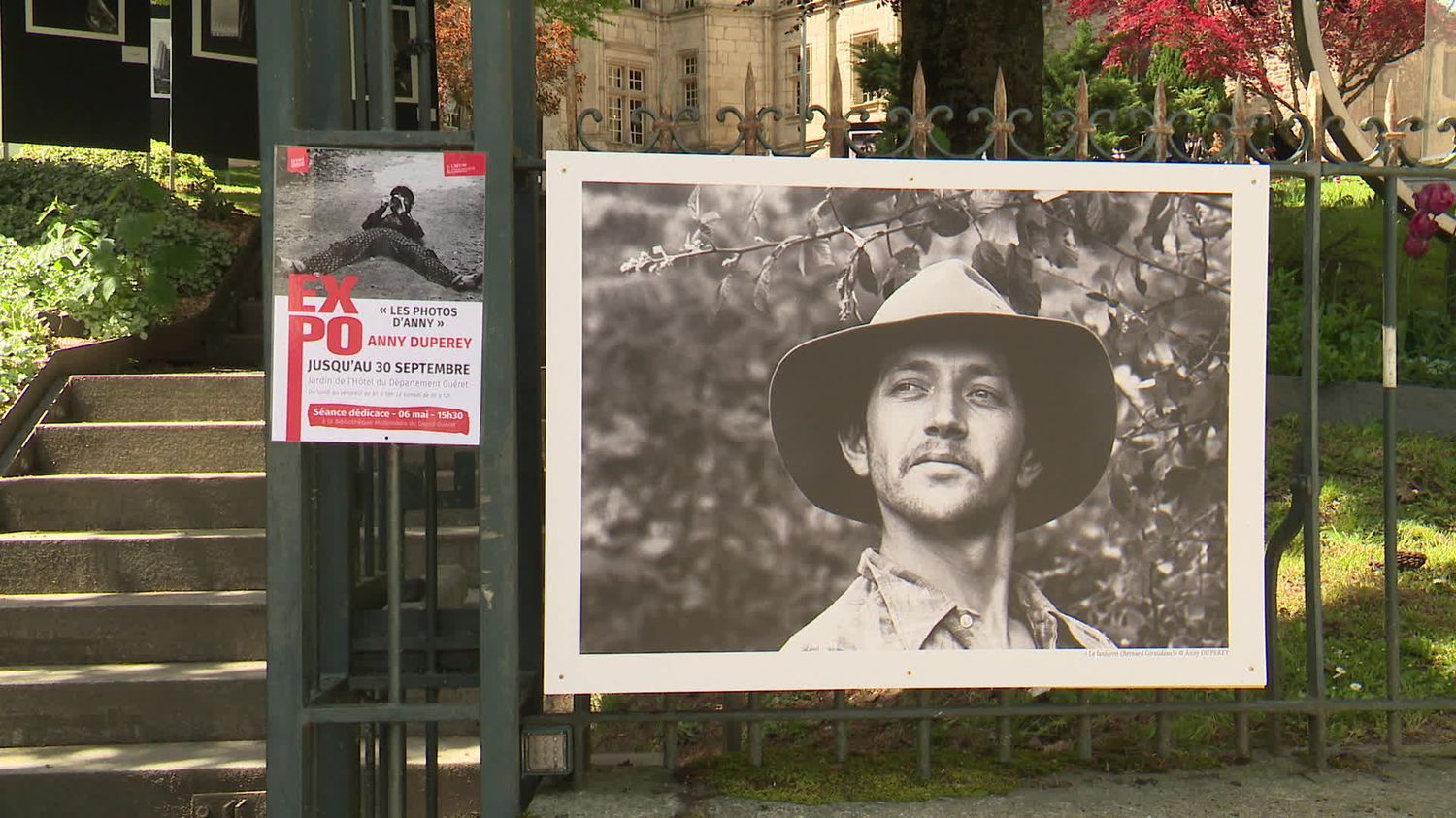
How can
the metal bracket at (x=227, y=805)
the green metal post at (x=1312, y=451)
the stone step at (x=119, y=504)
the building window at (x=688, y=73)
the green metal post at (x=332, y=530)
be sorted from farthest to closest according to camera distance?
the building window at (x=688, y=73)
the stone step at (x=119, y=504)
the metal bracket at (x=227, y=805)
the green metal post at (x=1312, y=451)
the green metal post at (x=332, y=530)

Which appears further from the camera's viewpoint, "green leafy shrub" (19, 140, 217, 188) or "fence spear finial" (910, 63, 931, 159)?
"green leafy shrub" (19, 140, 217, 188)

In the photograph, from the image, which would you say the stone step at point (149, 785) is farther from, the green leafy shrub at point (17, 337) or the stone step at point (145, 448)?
the green leafy shrub at point (17, 337)

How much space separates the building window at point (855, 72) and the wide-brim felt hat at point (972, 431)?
49.8 ft

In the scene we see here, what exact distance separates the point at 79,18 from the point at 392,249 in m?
9.38

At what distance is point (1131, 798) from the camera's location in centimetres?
380

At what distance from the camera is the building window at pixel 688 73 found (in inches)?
1969

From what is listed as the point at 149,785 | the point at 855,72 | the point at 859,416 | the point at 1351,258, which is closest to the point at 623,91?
the point at 855,72

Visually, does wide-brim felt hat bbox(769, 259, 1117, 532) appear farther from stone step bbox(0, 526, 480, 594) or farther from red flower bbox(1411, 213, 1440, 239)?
stone step bbox(0, 526, 480, 594)

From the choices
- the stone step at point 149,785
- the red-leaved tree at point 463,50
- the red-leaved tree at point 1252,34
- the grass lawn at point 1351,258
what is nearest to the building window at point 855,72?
the red-leaved tree at point 1252,34

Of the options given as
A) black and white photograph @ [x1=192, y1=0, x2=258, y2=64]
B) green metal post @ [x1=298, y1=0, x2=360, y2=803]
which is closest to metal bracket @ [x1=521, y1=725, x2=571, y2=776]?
green metal post @ [x1=298, y1=0, x2=360, y2=803]

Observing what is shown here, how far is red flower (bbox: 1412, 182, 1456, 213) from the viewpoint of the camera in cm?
463

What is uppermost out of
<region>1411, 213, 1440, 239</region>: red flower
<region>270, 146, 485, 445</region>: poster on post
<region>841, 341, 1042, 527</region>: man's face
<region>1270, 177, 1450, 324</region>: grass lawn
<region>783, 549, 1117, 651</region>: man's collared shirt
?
<region>1270, 177, 1450, 324</region>: grass lawn

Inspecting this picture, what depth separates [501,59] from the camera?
10.8 ft

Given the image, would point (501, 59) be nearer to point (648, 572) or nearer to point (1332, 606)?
point (648, 572)
